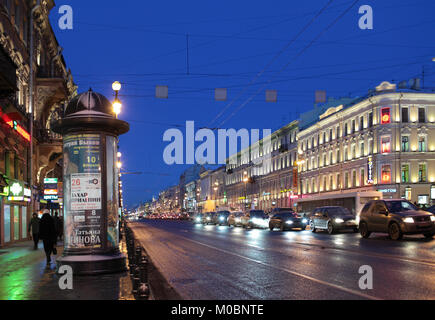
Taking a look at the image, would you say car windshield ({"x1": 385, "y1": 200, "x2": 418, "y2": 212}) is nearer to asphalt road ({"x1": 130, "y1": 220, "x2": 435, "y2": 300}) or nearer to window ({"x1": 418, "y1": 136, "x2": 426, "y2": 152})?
asphalt road ({"x1": 130, "y1": 220, "x2": 435, "y2": 300})

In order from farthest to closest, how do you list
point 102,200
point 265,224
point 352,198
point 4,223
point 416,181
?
point 416,181
point 265,224
point 352,198
point 4,223
point 102,200

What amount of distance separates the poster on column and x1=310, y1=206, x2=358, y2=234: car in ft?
72.3

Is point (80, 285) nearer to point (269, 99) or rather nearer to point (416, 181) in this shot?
point (269, 99)

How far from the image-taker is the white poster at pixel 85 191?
12.3 metres

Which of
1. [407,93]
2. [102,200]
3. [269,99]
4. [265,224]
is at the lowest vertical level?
[265,224]

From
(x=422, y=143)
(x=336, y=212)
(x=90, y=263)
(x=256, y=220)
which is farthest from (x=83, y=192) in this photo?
(x=422, y=143)

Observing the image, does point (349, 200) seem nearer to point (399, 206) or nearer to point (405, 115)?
point (399, 206)

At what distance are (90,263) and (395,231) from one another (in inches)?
622

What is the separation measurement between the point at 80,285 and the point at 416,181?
184ft

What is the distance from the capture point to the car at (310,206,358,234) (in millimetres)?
31719
